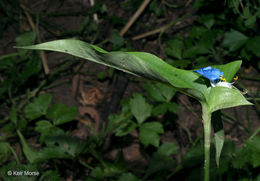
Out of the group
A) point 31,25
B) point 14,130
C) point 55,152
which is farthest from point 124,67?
point 31,25

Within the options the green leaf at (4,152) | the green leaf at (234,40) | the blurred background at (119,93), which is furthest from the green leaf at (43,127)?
the green leaf at (234,40)

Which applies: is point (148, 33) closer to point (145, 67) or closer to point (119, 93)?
point (119, 93)

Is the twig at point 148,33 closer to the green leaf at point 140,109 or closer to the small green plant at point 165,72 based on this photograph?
the green leaf at point 140,109

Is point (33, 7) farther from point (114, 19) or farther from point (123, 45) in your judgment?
point (123, 45)

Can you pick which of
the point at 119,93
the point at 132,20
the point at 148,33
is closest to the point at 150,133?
the point at 119,93

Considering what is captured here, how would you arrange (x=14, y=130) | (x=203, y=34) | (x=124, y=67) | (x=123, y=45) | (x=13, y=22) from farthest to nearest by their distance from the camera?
1. (x=13, y=22)
2. (x=123, y=45)
3. (x=203, y=34)
4. (x=14, y=130)
5. (x=124, y=67)
